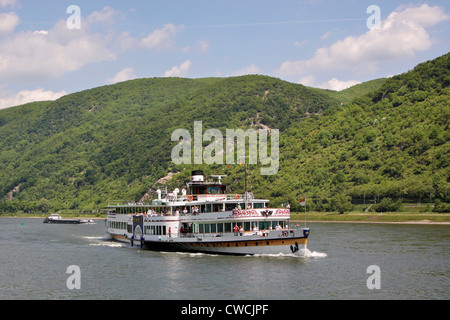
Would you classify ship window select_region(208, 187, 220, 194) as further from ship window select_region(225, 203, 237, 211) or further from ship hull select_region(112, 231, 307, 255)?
ship hull select_region(112, 231, 307, 255)

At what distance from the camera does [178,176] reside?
7776 inches

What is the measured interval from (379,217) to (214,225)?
70716 mm

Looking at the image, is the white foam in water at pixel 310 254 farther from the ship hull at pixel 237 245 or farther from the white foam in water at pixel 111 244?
the white foam in water at pixel 111 244

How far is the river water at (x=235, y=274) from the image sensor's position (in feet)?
134

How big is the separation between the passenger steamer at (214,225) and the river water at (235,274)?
133cm

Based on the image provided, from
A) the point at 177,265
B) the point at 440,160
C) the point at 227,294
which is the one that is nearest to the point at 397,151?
the point at 440,160

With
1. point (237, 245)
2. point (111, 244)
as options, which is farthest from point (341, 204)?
point (237, 245)

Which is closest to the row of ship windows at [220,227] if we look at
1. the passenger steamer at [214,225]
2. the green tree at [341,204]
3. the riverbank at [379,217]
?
the passenger steamer at [214,225]

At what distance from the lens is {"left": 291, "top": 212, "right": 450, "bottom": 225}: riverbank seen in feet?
365

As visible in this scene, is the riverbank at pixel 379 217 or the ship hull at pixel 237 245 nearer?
the ship hull at pixel 237 245

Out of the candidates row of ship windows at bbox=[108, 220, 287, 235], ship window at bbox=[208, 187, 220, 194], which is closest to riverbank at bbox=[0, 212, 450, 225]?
ship window at bbox=[208, 187, 220, 194]

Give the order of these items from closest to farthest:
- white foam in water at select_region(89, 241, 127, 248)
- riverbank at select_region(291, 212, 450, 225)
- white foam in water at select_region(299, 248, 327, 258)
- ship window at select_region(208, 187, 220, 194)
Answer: white foam in water at select_region(299, 248, 327, 258) → ship window at select_region(208, 187, 220, 194) → white foam in water at select_region(89, 241, 127, 248) → riverbank at select_region(291, 212, 450, 225)

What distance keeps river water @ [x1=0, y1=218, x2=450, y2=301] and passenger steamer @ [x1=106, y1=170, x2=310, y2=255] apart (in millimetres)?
1327

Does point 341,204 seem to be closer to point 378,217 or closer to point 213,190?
point 378,217
